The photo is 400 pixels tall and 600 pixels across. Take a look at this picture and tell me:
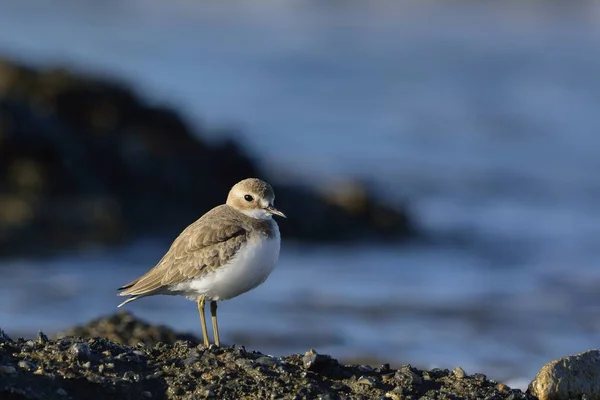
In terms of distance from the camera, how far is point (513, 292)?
1220 cm

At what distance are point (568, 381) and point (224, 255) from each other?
1.99 metres

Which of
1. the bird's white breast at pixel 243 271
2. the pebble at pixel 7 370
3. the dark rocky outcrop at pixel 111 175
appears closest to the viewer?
the pebble at pixel 7 370

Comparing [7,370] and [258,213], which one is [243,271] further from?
[7,370]

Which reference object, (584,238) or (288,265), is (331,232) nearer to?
(288,265)

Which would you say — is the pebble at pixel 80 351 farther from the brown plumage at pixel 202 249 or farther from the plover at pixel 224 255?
the brown plumage at pixel 202 249

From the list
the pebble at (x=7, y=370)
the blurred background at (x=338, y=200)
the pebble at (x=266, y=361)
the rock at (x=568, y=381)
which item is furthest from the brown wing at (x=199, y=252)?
the blurred background at (x=338, y=200)

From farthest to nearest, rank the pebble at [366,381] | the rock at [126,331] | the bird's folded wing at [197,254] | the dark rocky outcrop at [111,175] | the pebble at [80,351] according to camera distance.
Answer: the dark rocky outcrop at [111,175], the rock at [126,331], the bird's folded wing at [197,254], the pebble at [366,381], the pebble at [80,351]

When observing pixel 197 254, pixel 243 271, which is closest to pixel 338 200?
pixel 197 254

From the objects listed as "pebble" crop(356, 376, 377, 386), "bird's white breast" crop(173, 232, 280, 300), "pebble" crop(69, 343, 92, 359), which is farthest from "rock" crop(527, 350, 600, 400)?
"pebble" crop(69, 343, 92, 359)

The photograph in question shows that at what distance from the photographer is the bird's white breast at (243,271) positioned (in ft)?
19.7

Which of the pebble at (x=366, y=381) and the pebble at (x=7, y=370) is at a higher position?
the pebble at (x=366, y=381)

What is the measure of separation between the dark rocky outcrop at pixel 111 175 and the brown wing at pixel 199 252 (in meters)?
6.54

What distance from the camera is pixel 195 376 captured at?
5301 millimetres

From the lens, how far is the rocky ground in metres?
5.00
